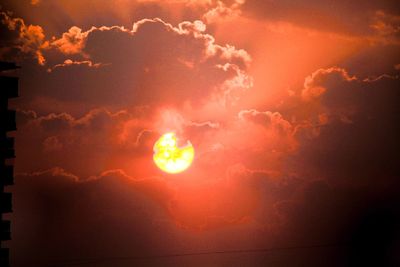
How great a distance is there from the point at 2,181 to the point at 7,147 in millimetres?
2520

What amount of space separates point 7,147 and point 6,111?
265 centimetres

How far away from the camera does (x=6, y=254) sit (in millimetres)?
43906

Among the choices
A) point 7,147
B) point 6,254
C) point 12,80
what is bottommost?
point 6,254

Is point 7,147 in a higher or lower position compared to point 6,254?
higher

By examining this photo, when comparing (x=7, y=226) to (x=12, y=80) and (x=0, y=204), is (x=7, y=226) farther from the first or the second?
(x=12, y=80)

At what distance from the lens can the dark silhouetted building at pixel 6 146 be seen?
43.8 meters

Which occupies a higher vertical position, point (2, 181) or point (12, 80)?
point (12, 80)

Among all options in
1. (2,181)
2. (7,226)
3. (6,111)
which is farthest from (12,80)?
(7,226)

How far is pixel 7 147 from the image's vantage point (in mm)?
44688

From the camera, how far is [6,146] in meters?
44.6

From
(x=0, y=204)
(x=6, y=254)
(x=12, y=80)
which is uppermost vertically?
(x=12, y=80)

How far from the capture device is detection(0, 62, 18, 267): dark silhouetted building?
43.8m

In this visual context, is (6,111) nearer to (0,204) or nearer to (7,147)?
(7,147)

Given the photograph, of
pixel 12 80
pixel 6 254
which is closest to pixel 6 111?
pixel 12 80
